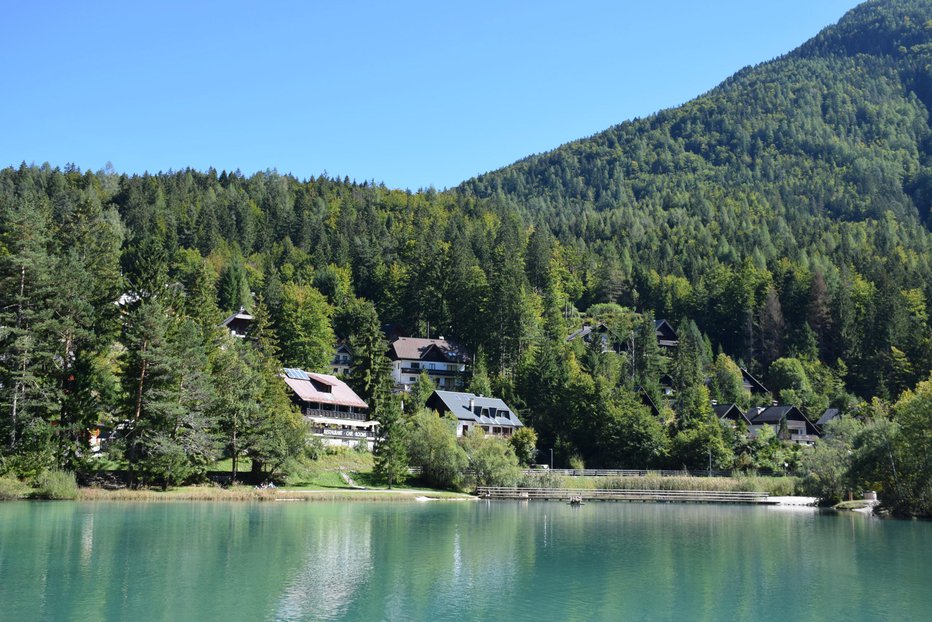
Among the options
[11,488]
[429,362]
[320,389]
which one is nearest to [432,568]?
[11,488]

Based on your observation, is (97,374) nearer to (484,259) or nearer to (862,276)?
(484,259)

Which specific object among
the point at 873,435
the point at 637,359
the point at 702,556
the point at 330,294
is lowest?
the point at 702,556

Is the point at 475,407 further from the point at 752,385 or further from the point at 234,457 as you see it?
the point at 752,385

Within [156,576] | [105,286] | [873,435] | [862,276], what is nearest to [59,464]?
[105,286]

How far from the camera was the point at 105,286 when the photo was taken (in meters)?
62.5

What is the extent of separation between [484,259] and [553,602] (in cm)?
11273

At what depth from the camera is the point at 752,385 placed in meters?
127

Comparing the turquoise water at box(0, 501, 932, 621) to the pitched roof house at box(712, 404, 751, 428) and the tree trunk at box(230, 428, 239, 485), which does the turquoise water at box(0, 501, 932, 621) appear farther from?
the pitched roof house at box(712, 404, 751, 428)

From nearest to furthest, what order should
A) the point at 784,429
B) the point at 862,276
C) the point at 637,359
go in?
the point at 784,429 → the point at 637,359 → the point at 862,276

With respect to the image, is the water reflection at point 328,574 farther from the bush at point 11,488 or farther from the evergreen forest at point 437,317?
the evergreen forest at point 437,317

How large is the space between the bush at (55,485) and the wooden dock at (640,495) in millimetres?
35817

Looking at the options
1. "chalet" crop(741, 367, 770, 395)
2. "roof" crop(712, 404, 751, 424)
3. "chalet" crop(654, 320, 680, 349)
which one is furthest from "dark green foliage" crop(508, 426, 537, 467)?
"chalet" crop(654, 320, 680, 349)

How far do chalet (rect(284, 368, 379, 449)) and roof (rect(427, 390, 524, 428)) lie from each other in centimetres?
852

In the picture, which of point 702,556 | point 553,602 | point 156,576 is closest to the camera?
point 553,602
